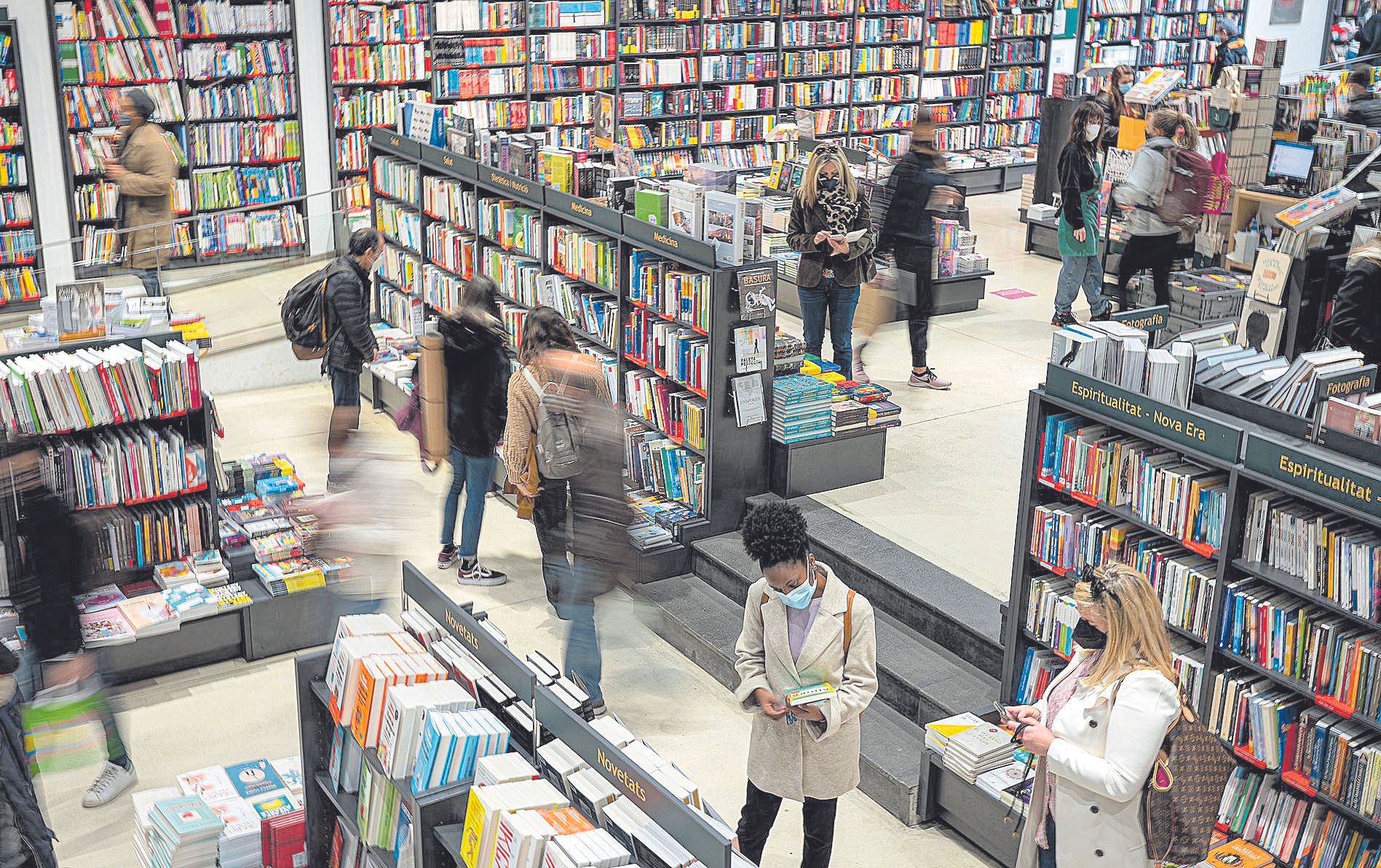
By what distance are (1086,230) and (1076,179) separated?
1.34ft

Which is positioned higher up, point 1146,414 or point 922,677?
point 1146,414

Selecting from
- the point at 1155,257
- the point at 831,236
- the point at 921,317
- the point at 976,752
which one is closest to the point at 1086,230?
the point at 1155,257

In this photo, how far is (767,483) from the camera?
280 inches

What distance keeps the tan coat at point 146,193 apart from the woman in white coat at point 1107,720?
750cm

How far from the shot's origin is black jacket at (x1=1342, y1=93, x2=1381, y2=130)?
1162cm

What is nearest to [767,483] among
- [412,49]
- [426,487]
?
[426,487]

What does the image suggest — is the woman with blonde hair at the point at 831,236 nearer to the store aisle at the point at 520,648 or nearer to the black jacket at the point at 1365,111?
the store aisle at the point at 520,648

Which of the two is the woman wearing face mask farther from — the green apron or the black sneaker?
the black sneaker

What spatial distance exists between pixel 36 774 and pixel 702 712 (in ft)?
8.76

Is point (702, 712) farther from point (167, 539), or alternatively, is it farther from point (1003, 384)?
point (1003, 384)

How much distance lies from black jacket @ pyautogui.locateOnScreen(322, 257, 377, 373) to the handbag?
485 cm

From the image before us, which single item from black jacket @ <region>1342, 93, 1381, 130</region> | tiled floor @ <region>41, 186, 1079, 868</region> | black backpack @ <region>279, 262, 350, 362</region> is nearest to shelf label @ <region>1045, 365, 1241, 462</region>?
tiled floor @ <region>41, 186, 1079, 868</region>

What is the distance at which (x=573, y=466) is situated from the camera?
5457 mm

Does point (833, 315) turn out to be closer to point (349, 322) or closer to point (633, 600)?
point (633, 600)
